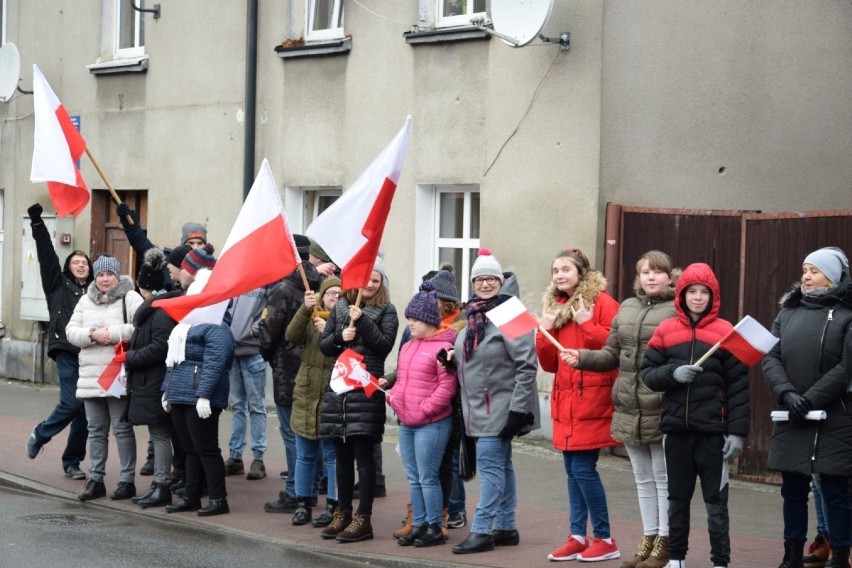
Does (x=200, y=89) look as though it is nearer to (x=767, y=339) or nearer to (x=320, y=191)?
(x=320, y=191)

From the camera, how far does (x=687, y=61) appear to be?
13.2m

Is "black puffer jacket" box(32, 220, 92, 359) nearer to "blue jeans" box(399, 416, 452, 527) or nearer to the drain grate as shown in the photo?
the drain grate

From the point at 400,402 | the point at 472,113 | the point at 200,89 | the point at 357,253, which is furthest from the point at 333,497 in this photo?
the point at 200,89

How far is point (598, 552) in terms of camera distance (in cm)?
842

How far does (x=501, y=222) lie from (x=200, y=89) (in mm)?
5208

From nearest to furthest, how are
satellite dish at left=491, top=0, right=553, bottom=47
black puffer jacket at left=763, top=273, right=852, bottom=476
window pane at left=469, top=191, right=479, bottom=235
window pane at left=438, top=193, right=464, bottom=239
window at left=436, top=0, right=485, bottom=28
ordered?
black puffer jacket at left=763, top=273, right=852, bottom=476 → satellite dish at left=491, top=0, right=553, bottom=47 → window at left=436, top=0, right=485, bottom=28 → window pane at left=469, top=191, right=479, bottom=235 → window pane at left=438, top=193, right=464, bottom=239

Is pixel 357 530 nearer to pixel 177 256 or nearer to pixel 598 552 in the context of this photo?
pixel 598 552

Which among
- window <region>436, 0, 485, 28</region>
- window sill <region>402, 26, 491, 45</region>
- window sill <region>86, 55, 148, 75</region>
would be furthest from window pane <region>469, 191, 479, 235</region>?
window sill <region>86, 55, 148, 75</region>

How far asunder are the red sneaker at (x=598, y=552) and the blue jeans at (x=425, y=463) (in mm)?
1053

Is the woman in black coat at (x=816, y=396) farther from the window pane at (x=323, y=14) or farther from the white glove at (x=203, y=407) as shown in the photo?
the window pane at (x=323, y=14)

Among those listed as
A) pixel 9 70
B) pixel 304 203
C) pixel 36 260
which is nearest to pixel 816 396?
pixel 304 203

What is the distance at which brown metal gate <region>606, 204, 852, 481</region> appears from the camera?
11281mm

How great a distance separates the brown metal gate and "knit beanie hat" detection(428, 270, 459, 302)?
3503 mm

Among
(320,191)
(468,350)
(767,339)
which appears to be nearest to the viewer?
(767,339)
